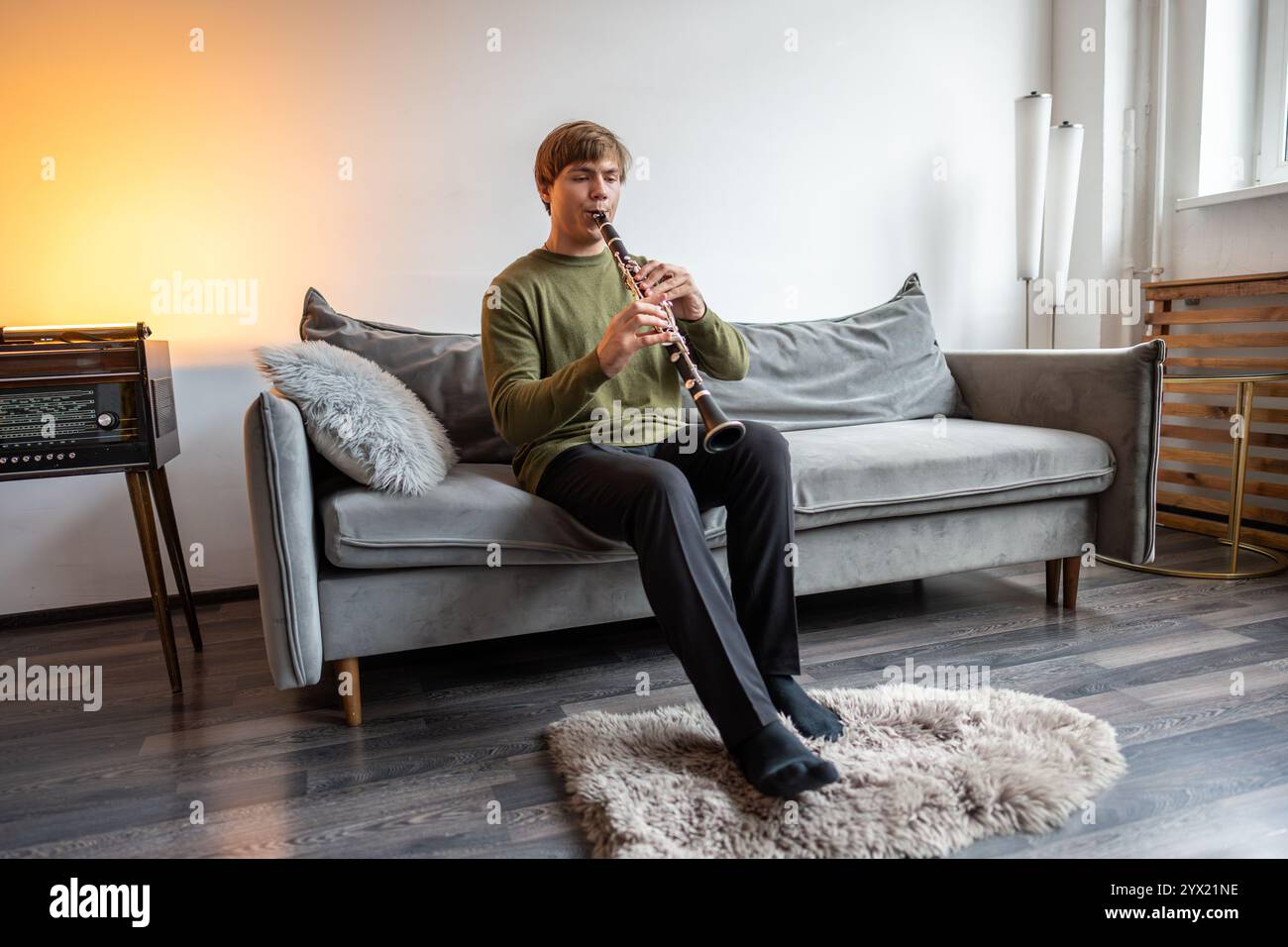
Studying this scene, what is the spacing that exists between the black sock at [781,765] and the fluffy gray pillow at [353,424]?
2.53 feet

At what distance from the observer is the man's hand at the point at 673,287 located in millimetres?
1662

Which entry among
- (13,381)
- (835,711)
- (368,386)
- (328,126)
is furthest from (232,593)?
(835,711)

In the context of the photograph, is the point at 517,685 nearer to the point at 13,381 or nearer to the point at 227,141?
the point at 13,381

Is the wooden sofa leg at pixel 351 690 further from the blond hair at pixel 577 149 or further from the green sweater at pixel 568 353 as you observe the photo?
the blond hair at pixel 577 149

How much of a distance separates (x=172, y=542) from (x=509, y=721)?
1021 millimetres

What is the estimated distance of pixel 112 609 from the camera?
247cm

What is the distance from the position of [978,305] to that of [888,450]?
1.47 metres

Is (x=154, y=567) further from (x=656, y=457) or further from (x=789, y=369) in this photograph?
(x=789, y=369)

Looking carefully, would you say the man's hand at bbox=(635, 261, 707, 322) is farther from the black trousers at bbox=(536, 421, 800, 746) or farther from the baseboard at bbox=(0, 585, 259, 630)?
the baseboard at bbox=(0, 585, 259, 630)

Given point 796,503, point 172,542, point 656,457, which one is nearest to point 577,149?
point 656,457

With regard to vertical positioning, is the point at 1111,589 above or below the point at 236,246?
below

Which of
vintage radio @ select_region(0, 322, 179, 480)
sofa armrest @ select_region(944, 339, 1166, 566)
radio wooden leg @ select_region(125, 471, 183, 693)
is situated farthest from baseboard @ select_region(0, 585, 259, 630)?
sofa armrest @ select_region(944, 339, 1166, 566)

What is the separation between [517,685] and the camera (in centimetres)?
187
